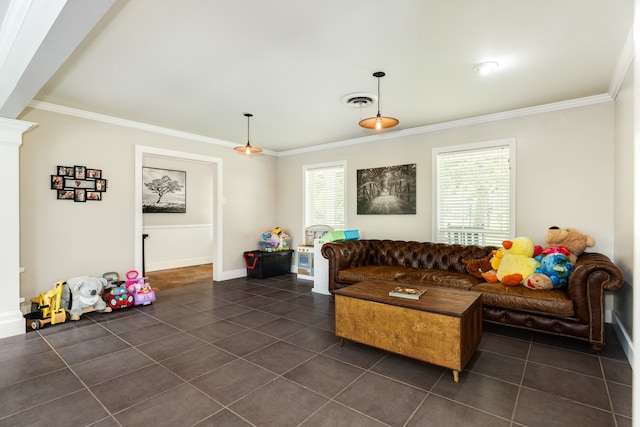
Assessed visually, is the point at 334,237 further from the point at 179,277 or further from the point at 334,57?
the point at 179,277

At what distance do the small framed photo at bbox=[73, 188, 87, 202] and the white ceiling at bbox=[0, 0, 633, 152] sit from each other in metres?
1.07

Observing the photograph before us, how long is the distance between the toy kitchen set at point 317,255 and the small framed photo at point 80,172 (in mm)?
3457

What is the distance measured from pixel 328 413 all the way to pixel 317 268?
319 cm

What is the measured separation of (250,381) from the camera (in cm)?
238

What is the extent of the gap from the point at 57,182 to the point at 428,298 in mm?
4577

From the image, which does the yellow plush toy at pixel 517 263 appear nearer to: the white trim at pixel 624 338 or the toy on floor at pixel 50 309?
the white trim at pixel 624 338

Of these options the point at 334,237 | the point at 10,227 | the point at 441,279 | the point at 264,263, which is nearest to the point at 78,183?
the point at 10,227

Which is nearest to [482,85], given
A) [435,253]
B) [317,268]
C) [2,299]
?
[435,253]

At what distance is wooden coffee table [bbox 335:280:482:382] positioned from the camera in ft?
7.76

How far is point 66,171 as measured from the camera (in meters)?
4.07

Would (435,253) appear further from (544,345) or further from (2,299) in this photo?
(2,299)

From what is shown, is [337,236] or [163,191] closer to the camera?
[337,236]

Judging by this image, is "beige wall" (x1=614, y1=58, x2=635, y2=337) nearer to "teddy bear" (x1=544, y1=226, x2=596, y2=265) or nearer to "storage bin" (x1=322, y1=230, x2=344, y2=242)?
"teddy bear" (x1=544, y1=226, x2=596, y2=265)

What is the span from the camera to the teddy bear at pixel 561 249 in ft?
10.5
